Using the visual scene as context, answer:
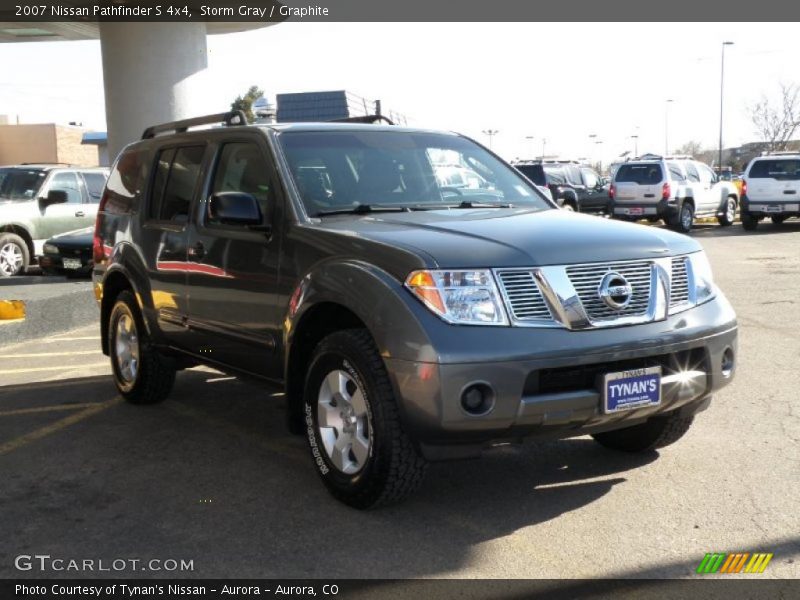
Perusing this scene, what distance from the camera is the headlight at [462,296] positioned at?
401 cm

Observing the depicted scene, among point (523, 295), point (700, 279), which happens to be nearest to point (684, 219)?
point (700, 279)

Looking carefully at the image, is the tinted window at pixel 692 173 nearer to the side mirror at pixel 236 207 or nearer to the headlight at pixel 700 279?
the headlight at pixel 700 279

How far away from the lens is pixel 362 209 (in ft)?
16.7

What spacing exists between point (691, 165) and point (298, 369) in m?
21.9

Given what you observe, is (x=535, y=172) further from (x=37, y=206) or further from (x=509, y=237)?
(x=509, y=237)

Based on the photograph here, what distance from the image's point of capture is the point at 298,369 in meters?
4.88

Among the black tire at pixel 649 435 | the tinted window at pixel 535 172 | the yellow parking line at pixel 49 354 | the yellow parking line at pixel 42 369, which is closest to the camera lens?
the black tire at pixel 649 435

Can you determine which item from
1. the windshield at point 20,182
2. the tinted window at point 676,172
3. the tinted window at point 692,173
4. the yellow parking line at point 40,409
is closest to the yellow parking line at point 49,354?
the yellow parking line at point 40,409

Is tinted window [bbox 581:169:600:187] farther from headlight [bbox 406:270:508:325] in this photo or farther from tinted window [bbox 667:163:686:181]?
headlight [bbox 406:270:508:325]

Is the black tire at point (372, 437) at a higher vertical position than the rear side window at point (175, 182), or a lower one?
lower

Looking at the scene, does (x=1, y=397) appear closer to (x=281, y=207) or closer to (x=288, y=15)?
(x=281, y=207)

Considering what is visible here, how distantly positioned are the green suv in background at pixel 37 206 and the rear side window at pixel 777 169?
1531cm

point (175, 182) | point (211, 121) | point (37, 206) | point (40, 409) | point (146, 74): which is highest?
point (146, 74)

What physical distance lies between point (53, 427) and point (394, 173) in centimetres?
284
